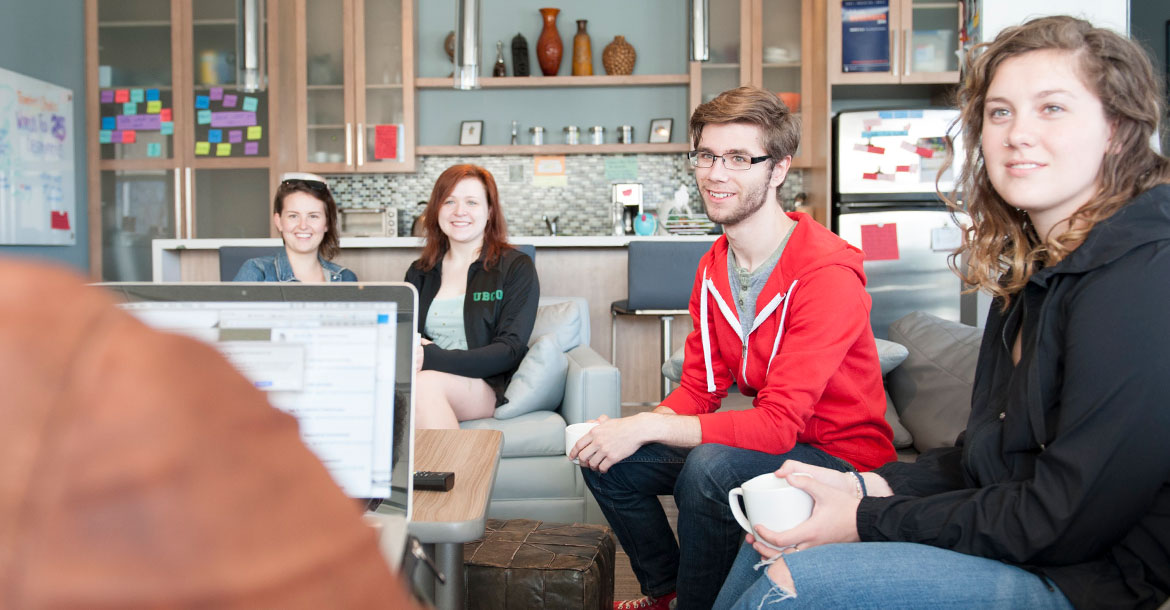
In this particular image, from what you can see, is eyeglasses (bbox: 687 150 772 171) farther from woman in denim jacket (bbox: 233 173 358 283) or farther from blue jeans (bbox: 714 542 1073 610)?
woman in denim jacket (bbox: 233 173 358 283)

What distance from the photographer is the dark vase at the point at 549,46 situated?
5.71 meters

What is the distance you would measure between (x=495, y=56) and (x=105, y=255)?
2.80 meters

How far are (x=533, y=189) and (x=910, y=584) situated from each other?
5163mm

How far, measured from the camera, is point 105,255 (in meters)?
5.36

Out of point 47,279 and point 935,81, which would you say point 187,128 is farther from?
point 47,279

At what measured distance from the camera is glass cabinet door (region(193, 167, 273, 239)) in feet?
17.8

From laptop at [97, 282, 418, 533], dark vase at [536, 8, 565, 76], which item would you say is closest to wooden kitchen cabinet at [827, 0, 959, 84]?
dark vase at [536, 8, 565, 76]

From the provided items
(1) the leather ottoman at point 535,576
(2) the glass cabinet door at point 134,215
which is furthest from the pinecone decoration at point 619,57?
(1) the leather ottoman at point 535,576

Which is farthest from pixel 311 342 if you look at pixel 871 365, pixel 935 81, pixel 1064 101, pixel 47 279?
pixel 935 81

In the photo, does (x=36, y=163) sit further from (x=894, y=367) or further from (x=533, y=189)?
(x=894, y=367)

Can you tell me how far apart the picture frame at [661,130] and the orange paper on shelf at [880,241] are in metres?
1.55

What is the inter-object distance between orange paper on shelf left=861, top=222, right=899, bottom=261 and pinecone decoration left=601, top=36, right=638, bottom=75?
1.93 metres

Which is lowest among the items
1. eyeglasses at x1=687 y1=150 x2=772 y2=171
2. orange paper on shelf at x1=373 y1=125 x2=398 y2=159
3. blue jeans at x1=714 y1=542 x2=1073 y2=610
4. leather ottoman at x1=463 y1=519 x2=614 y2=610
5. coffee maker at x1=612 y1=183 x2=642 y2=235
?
leather ottoman at x1=463 y1=519 x2=614 y2=610

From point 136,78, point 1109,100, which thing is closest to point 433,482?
point 1109,100
